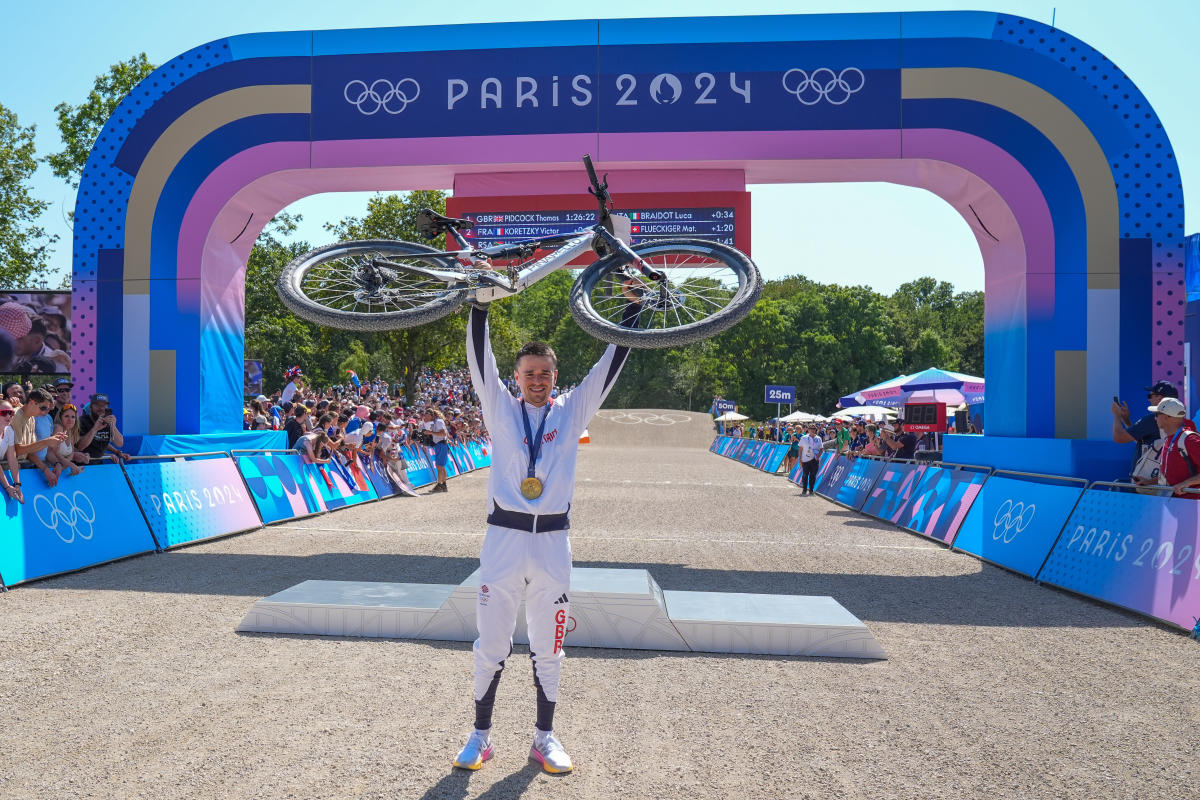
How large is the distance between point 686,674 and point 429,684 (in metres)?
1.66

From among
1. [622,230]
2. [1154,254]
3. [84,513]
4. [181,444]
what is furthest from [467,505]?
[1154,254]

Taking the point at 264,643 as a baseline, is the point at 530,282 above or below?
above

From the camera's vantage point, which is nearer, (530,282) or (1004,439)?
(530,282)

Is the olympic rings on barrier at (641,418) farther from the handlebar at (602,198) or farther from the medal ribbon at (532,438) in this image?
the medal ribbon at (532,438)

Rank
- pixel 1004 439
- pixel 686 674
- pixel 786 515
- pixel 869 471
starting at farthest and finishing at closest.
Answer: pixel 869 471, pixel 786 515, pixel 1004 439, pixel 686 674

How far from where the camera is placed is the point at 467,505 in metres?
16.0

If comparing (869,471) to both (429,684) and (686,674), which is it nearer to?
(686,674)

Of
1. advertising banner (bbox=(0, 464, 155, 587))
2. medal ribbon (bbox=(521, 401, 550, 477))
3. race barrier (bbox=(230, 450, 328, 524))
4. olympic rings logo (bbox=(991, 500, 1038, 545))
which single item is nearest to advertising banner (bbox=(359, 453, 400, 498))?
race barrier (bbox=(230, 450, 328, 524))

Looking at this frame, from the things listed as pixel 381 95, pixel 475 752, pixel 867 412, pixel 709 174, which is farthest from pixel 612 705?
pixel 867 412

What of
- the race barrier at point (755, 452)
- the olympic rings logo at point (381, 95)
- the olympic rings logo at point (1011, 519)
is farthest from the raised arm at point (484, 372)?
the race barrier at point (755, 452)

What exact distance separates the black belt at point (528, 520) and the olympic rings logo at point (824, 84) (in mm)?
8112

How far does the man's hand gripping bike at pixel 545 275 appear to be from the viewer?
565cm

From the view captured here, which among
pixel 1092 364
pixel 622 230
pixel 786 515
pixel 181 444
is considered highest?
pixel 622 230

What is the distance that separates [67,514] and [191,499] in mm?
2107
